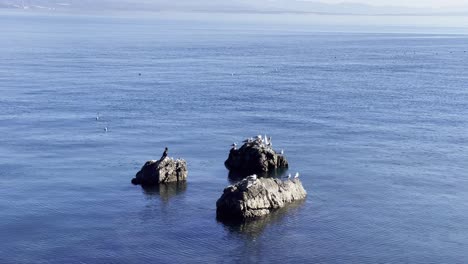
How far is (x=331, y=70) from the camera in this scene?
194 meters

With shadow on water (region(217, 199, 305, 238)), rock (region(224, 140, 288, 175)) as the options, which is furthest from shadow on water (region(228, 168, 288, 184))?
shadow on water (region(217, 199, 305, 238))

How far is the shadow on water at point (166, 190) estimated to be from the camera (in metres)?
82.7

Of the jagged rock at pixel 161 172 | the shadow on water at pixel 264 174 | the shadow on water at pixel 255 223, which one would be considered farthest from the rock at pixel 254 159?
the shadow on water at pixel 255 223

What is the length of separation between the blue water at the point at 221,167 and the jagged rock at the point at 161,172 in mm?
1826

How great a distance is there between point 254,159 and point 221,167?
4539 mm

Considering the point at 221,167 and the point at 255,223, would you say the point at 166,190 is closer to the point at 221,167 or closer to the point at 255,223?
the point at 221,167

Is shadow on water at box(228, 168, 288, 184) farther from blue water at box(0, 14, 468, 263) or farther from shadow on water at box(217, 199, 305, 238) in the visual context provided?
shadow on water at box(217, 199, 305, 238)

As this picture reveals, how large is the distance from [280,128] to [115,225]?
1950 inches

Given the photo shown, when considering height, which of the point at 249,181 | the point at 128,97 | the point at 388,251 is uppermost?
the point at 128,97

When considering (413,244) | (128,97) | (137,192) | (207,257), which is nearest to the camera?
(207,257)

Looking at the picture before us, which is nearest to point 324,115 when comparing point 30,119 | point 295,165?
point 295,165

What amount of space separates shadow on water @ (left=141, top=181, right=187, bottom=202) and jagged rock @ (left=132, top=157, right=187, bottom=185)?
2.42 feet

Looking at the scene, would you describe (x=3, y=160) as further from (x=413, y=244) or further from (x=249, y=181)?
(x=413, y=244)

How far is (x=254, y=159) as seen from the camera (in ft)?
306
